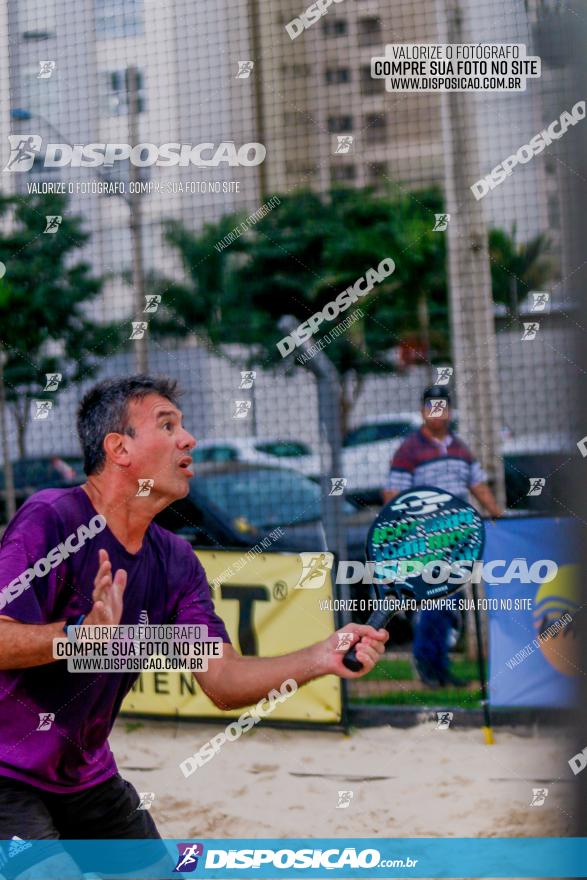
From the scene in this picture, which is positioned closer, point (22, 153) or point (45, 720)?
point (45, 720)

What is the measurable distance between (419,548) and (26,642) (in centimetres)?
116

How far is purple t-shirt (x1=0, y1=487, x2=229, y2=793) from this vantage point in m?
2.48

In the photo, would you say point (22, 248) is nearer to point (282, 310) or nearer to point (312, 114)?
point (312, 114)

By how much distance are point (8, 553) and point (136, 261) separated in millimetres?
1608

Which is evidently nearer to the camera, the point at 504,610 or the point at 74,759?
the point at 74,759

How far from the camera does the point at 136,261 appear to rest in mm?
3781

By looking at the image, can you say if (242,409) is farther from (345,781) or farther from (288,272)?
(345,781)

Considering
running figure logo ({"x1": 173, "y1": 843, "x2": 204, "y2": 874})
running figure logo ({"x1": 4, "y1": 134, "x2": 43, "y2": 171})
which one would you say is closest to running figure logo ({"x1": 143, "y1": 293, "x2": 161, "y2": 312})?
running figure logo ({"x1": 4, "y1": 134, "x2": 43, "y2": 171})

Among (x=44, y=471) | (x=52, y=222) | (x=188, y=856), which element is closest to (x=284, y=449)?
(x=44, y=471)

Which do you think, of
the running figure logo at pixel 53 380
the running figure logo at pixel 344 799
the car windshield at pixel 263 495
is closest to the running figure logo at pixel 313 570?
the car windshield at pixel 263 495

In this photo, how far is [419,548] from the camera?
302 centimetres

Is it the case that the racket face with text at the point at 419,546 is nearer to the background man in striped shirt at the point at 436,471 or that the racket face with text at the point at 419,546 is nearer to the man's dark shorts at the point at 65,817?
the background man in striped shirt at the point at 436,471

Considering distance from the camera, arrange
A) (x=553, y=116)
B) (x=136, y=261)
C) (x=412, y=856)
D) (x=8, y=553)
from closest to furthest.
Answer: (x=8, y=553), (x=553, y=116), (x=412, y=856), (x=136, y=261)

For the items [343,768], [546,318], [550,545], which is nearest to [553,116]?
[546,318]
